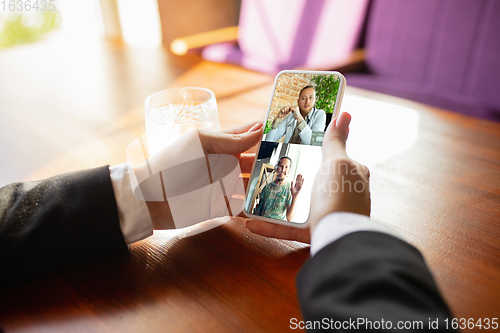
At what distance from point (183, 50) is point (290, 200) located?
5.32 feet

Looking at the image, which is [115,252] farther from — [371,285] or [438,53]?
[438,53]

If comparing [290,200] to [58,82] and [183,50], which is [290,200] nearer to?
[58,82]

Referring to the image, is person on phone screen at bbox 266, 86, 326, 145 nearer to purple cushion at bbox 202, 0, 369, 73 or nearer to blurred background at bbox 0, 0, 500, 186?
blurred background at bbox 0, 0, 500, 186

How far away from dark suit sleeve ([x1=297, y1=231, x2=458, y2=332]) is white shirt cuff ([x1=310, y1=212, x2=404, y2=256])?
0.04 feet

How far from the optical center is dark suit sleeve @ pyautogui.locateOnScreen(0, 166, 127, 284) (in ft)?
1.22

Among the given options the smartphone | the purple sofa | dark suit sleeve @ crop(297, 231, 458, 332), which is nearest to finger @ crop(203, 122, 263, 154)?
the smartphone

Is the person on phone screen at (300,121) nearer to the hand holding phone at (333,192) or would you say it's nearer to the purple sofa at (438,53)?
the hand holding phone at (333,192)

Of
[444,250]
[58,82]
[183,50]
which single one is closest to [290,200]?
[444,250]

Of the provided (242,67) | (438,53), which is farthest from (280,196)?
(438,53)

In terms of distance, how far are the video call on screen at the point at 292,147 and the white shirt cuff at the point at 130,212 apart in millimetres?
130

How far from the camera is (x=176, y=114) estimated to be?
562 mm

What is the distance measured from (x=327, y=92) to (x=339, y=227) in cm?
22

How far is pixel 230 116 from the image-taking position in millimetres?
793

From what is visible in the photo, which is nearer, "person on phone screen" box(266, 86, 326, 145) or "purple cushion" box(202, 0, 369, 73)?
"person on phone screen" box(266, 86, 326, 145)
